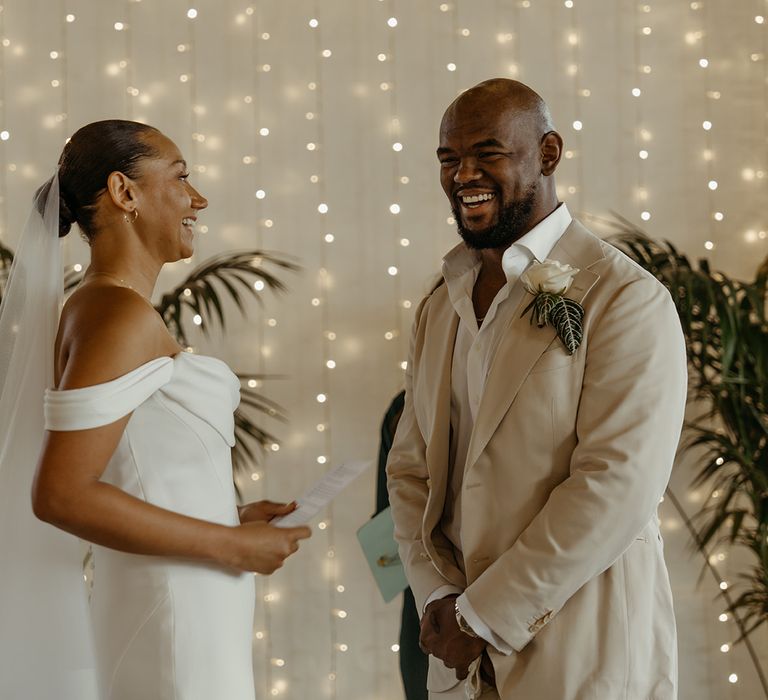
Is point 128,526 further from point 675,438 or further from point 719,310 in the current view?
point 719,310

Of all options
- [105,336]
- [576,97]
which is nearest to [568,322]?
[105,336]

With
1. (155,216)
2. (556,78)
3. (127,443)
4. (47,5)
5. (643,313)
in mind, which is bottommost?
(127,443)

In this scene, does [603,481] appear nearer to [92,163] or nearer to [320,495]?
[320,495]

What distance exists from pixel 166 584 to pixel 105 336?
461 millimetres

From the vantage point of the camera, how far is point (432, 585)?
206 centimetres

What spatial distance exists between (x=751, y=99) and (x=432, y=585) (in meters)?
2.96

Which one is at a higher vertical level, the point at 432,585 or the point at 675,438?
the point at 675,438

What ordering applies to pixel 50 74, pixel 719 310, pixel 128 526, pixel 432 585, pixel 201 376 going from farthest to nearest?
pixel 50 74 < pixel 719 310 < pixel 432 585 < pixel 201 376 < pixel 128 526

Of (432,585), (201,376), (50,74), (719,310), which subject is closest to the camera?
(201,376)

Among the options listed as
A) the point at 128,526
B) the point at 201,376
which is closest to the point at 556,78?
the point at 201,376

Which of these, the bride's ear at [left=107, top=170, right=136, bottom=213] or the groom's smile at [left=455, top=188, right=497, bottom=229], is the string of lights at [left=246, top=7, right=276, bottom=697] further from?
the bride's ear at [left=107, top=170, right=136, bottom=213]

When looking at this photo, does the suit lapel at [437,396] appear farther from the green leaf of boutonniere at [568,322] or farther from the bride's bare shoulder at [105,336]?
the bride's bare shoulder at [105,336]

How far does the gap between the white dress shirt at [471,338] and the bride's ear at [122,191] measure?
0.72 meters

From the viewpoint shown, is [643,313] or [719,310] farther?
[719,310]
